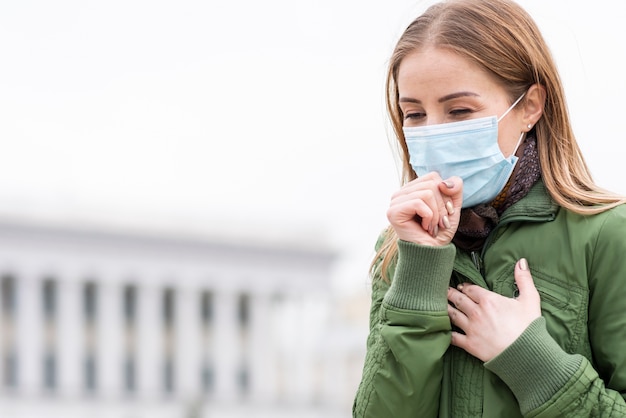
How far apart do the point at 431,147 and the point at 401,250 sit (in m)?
0.21

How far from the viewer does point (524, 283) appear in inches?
96.5

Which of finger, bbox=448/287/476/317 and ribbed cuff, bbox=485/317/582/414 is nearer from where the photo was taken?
ribbed cuff, bbox=485/317/582/414

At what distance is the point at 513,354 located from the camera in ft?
7.95

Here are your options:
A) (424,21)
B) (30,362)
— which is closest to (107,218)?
(30,362)

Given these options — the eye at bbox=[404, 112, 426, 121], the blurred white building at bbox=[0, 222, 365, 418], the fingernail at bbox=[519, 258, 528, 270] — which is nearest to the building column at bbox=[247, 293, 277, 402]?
the blurred white building at bbox=[0, 222, 365, 418]

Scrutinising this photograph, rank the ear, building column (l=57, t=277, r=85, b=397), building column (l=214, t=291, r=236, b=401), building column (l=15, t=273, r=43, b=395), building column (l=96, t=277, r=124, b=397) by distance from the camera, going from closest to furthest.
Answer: the ear → building column (l=15, t=273, r=43, b=395) → building column (l=57, t=277, r=85, b=397) → building column (l=96, t=277, r=124, b=397) → building column (l=214, t=291, r=236, b=401)

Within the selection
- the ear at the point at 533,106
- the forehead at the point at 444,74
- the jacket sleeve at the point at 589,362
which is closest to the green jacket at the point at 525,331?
the jacket sleeve at the point at 589,362

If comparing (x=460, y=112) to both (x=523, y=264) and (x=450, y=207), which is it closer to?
(x=450, y=207)

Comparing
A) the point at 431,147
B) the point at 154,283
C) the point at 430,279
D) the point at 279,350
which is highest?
the point at 431,147

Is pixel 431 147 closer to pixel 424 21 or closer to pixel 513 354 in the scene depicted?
pixel 424 21

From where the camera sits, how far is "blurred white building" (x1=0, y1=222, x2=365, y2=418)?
6538 cm

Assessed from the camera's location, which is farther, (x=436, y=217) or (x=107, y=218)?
(x=107, y=218)

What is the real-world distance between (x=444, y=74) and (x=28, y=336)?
64.5 m

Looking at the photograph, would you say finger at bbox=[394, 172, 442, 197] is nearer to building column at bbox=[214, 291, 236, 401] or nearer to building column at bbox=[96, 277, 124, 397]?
building column at bbox=[96, 277, 124, 397]
